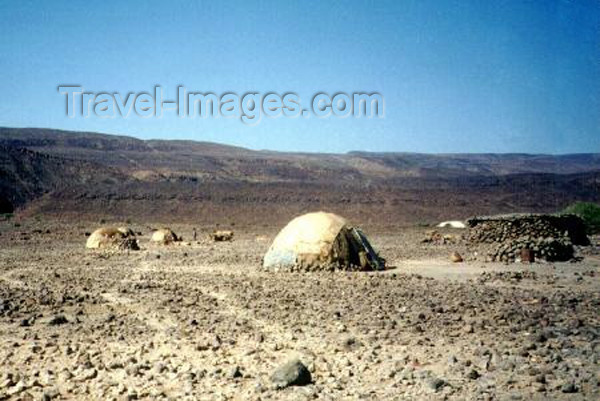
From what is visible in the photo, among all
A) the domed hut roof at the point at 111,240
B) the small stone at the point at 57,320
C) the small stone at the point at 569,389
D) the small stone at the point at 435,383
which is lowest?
the domed hut roof at the point at 111,240

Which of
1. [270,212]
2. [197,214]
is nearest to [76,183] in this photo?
[197,214]

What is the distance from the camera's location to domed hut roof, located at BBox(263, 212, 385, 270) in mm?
13750

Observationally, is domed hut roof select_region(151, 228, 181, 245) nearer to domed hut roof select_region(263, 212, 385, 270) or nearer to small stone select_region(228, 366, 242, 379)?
domed hut roof select_region(263, 212, 385, 270)

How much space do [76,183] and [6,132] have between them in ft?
214

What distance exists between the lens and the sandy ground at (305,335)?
525cm

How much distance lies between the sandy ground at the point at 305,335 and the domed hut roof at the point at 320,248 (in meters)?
0.66

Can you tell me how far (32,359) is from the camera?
6148mm

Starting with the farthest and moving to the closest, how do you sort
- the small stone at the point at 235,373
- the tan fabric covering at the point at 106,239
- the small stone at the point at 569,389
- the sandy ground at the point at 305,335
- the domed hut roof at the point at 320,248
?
the tan fabric covering at the point at 106,239 → the domed hut roof at the point at 320,248 → the small stone at the point at 235,373 → the sandy ground at the point at 305,335 → the small stone at the point at 569,389

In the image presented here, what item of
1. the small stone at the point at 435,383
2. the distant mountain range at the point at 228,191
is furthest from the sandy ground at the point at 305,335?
the distant mountain range at the point at 228,191

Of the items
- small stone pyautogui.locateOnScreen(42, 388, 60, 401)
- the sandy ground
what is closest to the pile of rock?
the sandy ground

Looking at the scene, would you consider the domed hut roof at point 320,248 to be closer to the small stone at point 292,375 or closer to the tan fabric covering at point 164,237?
the small stone at point 292,375

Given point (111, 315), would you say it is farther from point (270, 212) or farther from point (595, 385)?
point (270, 212)

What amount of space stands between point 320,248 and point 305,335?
6643mm

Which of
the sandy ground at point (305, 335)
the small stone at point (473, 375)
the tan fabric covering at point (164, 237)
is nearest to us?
the sandy ground at point (305, 335)
